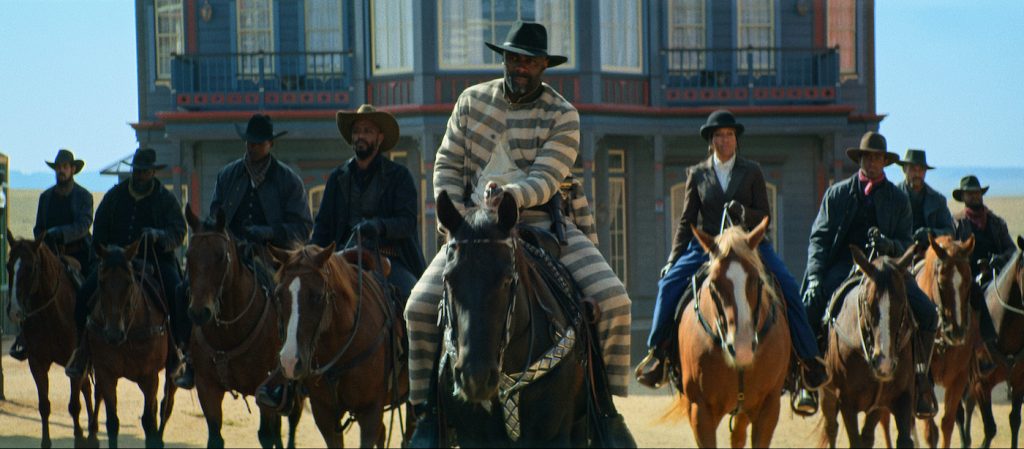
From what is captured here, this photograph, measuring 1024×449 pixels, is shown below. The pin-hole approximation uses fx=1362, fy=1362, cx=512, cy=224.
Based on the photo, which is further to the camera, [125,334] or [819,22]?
[819,22]

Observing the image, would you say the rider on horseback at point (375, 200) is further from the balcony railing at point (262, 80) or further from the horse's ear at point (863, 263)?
the balcony railing at point (262, 80)

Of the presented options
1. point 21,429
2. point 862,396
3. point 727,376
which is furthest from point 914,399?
point 21,429

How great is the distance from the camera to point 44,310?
1323 centimetres

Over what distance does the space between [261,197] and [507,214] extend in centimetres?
524

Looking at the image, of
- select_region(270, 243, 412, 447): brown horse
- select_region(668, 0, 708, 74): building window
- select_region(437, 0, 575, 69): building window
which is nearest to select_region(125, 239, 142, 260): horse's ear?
select_region(270, 243, 412, 447): brown horse

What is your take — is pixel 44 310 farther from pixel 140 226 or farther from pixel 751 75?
pixel 751 75

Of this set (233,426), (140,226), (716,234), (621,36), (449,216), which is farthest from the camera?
(621,36)

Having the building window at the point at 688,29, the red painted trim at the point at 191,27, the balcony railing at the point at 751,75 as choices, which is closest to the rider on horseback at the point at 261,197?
the balcony railing at the point at 751,75

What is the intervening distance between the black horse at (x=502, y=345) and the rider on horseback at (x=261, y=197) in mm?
4401

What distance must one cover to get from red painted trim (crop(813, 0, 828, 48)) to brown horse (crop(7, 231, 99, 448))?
16.6 metres

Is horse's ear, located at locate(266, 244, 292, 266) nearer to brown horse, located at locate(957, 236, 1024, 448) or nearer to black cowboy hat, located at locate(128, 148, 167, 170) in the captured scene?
black cowboy hat, located at locate(128, 148, 167, 170)

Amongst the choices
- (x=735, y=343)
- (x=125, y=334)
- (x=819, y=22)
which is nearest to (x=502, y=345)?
(x=735, y=343)

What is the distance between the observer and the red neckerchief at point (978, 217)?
15.8 metres

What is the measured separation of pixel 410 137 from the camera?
25.0 meters
